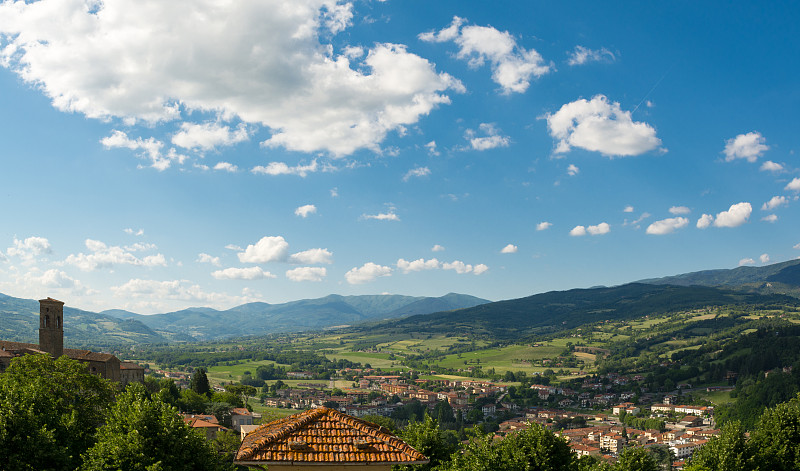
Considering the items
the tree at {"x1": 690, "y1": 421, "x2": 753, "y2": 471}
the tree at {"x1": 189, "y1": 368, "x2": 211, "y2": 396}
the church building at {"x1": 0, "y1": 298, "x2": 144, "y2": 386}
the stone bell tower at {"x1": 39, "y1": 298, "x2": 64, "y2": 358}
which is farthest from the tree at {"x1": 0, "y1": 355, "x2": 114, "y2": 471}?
the tree at {"x1": 189, "y1": 368, "x2": 211, "y2": 396}

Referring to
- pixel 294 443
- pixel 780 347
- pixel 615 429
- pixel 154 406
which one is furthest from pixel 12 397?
pixel 780 347

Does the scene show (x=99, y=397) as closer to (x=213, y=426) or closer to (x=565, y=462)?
(x=213, y=426)

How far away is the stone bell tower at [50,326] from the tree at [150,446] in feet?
184

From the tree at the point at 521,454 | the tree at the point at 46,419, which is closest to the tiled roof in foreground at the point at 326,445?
the tree at the point at 521,454

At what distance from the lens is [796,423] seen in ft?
110

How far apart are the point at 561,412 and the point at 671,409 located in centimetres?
3142

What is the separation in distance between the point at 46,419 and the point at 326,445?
21.4m

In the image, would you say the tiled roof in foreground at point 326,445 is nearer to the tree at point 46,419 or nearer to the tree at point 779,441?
the tree at point 46,419

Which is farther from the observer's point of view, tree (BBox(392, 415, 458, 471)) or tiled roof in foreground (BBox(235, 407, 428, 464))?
tree (BBox(392, 415, 458, 471))

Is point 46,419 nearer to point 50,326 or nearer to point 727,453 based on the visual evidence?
point 727,453

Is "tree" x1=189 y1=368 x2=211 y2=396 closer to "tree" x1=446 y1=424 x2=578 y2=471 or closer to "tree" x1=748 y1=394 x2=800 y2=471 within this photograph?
"tree" x1=446 y1=424 x2=578 y2=471

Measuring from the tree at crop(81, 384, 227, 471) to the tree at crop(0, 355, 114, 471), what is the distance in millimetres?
2158

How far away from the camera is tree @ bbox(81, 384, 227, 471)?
66.7ft

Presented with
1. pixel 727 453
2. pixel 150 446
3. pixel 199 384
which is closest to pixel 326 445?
pixel 150 446
